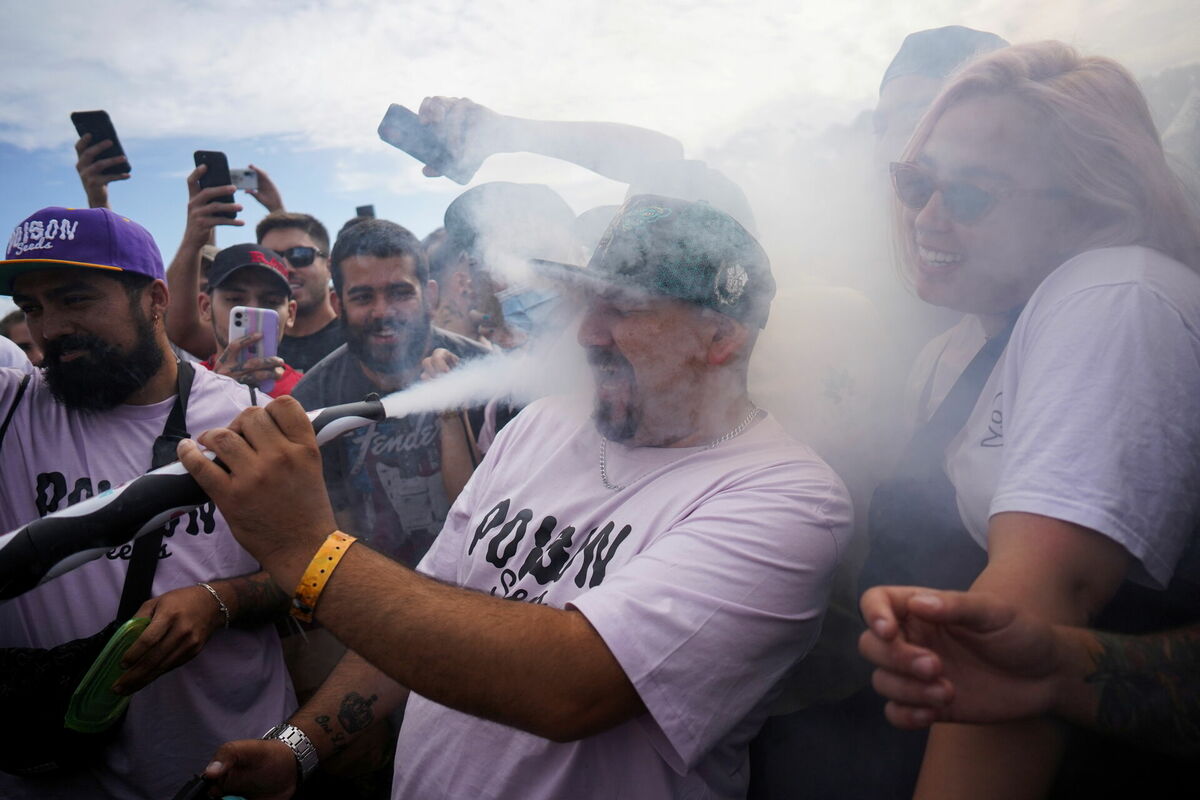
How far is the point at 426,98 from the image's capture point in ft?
9.34

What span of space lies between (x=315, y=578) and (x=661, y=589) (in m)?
0.85

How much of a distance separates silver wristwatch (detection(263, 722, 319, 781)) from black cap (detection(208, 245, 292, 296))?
2953 mm

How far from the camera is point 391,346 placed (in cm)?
367

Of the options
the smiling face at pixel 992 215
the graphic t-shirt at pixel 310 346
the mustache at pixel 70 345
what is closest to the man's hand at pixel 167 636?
the mustache at pixel 70 345

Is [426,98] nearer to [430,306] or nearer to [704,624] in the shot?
[430,306]

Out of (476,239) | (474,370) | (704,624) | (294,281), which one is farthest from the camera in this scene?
(294,281)

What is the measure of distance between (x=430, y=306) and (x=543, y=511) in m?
2.24

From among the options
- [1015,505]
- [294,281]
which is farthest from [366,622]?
[294,281]

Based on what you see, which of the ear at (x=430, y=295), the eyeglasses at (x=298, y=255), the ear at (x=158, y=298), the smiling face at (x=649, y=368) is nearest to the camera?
the smiling face at (x=649, y=368)

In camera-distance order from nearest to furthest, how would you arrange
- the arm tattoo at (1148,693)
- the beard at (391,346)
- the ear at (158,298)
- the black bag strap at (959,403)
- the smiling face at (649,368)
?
the arm tattoo at (1148,693) → the black bag strap at (959,403) → the smiling face at (649,368) → the ear at (158,298) → the beard at (391,346)

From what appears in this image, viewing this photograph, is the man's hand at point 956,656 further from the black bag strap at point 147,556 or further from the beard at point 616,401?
the black bag strap at point 147,556

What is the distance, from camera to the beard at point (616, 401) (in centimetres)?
214

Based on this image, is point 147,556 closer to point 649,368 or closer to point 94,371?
point 94,371

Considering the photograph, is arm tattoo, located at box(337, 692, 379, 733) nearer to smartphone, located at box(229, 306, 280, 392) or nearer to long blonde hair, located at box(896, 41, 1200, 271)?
smartphone, located at box(229, 306, 280, 392)
